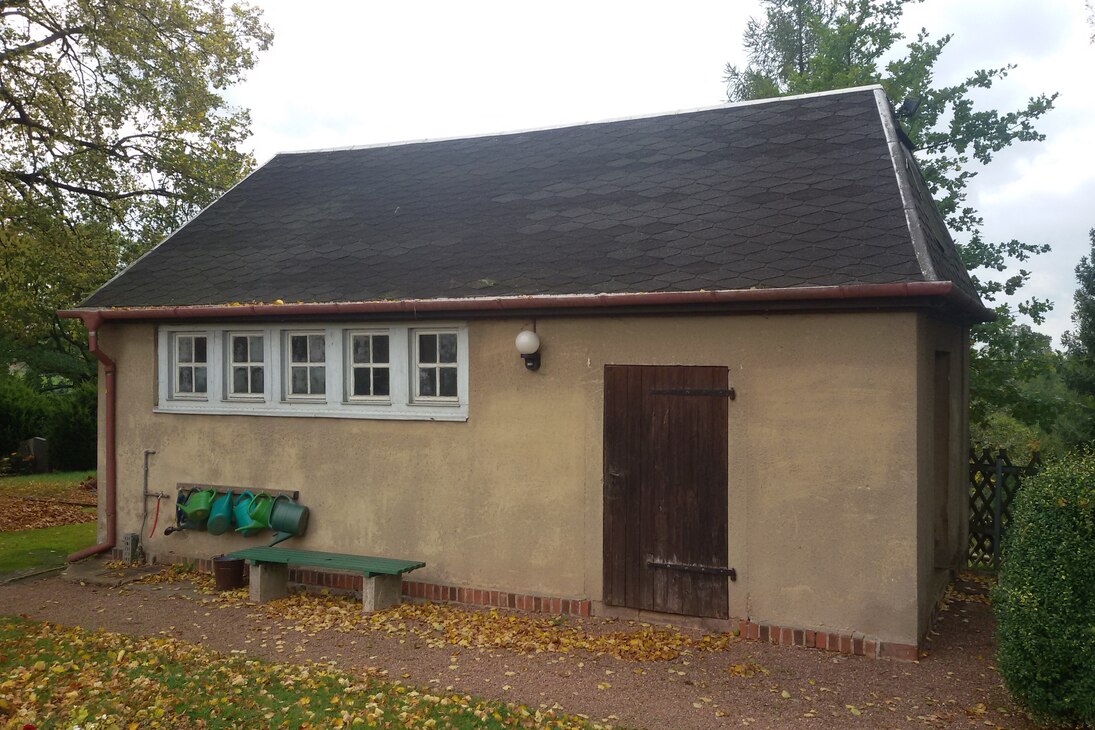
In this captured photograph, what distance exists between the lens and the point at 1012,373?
47.5ft

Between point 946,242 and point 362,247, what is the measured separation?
255 inches

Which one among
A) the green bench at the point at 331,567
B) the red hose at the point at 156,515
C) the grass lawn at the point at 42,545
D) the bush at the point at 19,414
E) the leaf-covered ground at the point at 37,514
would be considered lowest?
the leaf-covered ground at the point at 37,514

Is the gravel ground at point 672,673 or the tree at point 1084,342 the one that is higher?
the tree at point 1084,342

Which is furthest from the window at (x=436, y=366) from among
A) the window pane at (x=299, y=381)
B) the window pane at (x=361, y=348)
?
the window pane at (x=299, y=381)

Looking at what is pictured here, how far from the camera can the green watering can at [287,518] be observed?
8.60 meters

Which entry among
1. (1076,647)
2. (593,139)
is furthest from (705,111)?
(1076,647)

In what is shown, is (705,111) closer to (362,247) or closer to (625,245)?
(625,245)

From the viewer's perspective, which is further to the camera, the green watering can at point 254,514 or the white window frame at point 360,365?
the green watering can at point 254,514

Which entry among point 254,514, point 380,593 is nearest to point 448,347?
point 380,593

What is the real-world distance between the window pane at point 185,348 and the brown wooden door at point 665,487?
4.97m

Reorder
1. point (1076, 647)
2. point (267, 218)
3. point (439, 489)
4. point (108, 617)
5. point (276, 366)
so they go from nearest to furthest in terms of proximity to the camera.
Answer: point (1076, 647)
point (108, 617)
point (439, 489)
point (276, 366)
point (267, 218)

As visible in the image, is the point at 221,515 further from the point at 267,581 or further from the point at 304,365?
the point at 304,365

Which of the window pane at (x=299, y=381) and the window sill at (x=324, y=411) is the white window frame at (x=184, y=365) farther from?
the window pane at (x=299, y=381)

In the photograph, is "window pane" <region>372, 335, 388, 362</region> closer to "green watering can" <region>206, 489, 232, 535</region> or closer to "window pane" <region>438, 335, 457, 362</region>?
"window pane" <region>438, 335, 457, 362</region>
